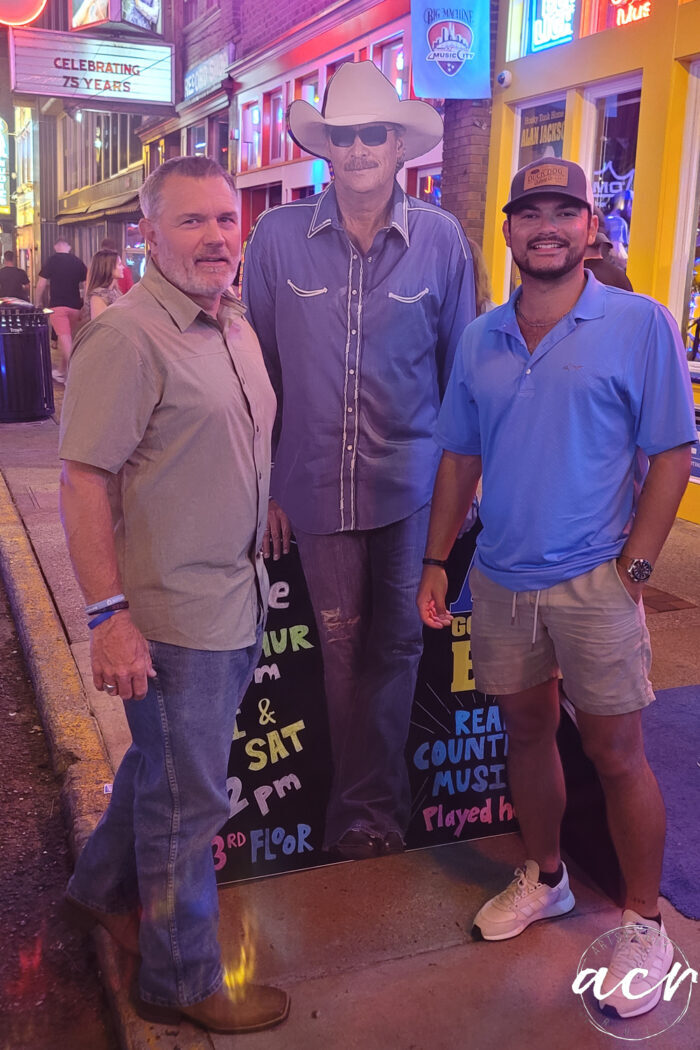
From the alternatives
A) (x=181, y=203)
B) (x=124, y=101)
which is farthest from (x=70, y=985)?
(x=124, y=101)

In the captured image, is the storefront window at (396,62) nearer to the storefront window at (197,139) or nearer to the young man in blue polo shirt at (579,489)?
the storefront window at (197,139)

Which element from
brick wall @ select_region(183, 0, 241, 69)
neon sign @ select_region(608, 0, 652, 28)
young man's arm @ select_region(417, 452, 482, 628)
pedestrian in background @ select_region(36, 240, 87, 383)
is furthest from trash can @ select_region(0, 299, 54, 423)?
young man's arm @ select_region(417, 452, 482, 628)

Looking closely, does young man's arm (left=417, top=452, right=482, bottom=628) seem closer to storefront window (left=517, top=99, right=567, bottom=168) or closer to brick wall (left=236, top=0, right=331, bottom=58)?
storefront window (left=517, top=99, right=567, bottom=168)

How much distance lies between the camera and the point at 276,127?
1631 centimetres

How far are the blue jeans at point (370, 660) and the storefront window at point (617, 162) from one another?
6.35 m

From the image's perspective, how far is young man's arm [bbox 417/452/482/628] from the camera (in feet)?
9.49

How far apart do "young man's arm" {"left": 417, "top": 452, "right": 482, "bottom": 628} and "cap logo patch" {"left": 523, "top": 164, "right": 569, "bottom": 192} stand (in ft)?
2.47

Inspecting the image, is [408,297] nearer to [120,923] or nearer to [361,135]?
[361,135]

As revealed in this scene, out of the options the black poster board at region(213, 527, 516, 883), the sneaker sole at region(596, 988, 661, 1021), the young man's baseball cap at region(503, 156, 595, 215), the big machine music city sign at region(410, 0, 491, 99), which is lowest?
the sneaker sole at region(596, 988, 661, 1021)

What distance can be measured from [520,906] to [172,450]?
168cm

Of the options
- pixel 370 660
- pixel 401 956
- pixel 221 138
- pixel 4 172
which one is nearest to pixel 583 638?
pixel 370 660

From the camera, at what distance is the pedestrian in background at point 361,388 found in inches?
117

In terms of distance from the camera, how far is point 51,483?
8859 millimetres

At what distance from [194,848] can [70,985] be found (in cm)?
80
